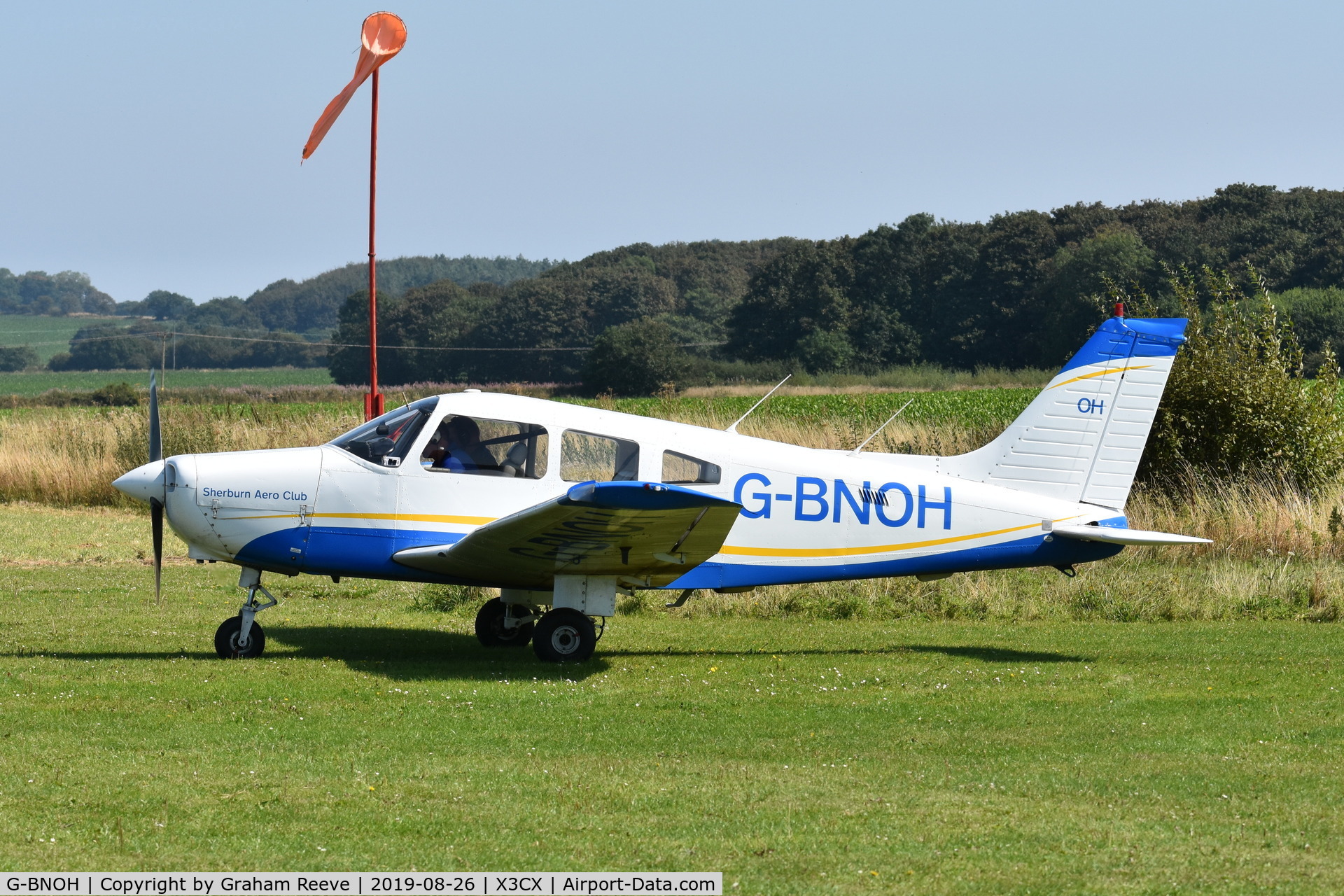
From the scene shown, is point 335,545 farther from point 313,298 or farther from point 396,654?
point 313,298

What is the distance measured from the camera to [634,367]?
48719 millimetres

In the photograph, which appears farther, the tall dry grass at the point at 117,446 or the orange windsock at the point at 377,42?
the tall dry grass at the point at 117,446

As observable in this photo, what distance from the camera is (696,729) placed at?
7.62m

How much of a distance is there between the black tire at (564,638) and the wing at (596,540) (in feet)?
1.11

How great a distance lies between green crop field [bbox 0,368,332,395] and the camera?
256 ft

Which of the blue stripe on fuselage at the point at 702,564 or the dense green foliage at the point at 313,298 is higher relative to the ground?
the dense green foliage at the point at 313,298

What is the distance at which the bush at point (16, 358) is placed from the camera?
340ft

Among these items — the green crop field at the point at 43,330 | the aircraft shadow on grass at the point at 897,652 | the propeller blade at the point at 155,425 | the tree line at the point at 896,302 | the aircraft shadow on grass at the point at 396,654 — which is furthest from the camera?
the green crop field at the point at 43,330

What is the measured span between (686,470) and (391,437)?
2.29 meters

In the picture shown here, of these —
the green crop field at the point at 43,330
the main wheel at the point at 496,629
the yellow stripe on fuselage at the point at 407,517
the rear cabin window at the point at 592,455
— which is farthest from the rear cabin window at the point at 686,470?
the green crop field at the point at 43,330

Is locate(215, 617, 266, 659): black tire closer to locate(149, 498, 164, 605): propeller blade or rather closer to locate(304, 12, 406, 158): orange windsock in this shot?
locate(149, 498, 164, 605): propeller blade

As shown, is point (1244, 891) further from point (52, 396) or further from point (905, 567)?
Result: point (52, 396)

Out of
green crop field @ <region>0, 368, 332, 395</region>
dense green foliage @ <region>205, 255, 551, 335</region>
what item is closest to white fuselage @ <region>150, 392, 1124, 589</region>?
green crop field @ <region>0, 368, 332, 395</region>

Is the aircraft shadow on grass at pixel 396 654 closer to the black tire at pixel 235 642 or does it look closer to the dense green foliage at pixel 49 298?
the black tire at pixel 235 642
